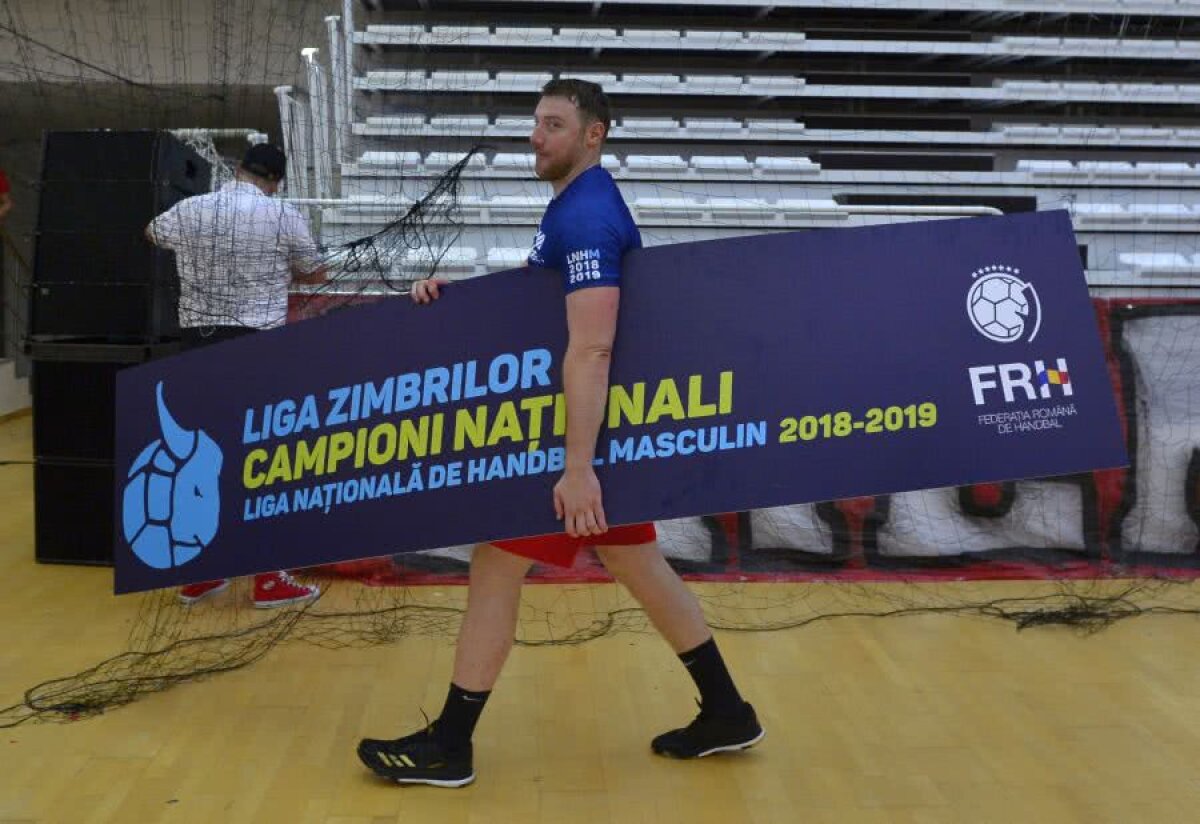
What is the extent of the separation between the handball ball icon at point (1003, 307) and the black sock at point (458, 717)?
4.68 feet

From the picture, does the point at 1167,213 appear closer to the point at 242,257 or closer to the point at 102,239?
the point at 242,257

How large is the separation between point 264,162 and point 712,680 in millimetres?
2570

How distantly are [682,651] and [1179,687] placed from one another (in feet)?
5.27

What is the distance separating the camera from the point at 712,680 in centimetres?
319

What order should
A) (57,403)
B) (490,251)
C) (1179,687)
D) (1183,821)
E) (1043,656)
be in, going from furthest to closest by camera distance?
1. (490,251)
2. (57,403)
3. (1043,656)
4. (1179,687)
5. (1183,821)

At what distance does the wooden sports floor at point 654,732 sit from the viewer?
2.94 m

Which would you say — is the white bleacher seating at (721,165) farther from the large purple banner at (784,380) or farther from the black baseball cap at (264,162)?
the large purple banner at (784,380)

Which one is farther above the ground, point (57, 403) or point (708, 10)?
point (708, 10)

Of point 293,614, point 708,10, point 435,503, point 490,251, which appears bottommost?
point 293,614

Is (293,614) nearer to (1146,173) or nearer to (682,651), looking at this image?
(682,651)

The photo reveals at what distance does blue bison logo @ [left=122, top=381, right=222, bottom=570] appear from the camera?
341 cm

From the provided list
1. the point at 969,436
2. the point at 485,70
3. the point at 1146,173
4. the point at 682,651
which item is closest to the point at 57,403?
the point at 682,651

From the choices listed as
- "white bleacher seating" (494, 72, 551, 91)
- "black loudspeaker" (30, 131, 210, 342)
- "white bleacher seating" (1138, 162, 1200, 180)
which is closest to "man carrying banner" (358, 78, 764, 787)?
"black loudspeaker" (30, 131, 210, 342)

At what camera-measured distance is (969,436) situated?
296cm
